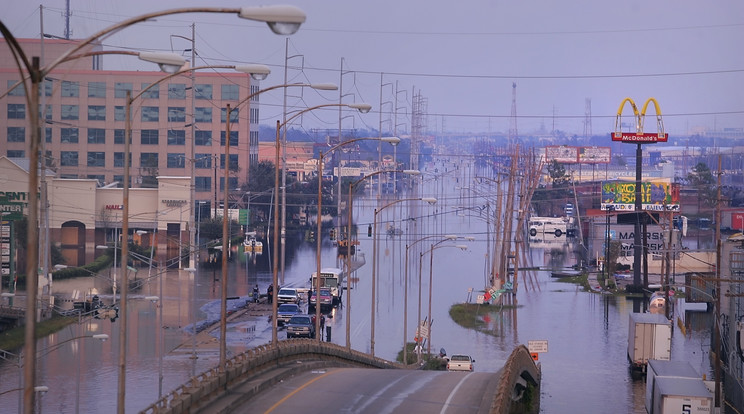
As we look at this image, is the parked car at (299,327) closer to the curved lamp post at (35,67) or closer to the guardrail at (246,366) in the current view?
the guardrail at (246,366)

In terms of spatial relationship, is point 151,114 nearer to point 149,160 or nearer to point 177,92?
point 177,92

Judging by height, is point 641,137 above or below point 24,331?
above

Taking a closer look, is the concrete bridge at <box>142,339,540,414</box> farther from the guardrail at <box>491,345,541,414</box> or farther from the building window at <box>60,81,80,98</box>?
the building window at <box>60,81,80,98</box>

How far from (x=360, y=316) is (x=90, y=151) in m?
46.5

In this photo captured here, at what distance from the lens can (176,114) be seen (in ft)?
354

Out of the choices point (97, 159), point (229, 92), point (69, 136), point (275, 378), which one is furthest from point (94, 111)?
point (275, 378)

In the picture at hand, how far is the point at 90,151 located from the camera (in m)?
107

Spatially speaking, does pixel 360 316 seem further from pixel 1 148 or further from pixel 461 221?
pixel 461 221

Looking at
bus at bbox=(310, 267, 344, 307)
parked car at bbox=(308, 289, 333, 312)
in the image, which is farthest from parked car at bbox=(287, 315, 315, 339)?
bus at bbox=(310, 267, 344, 307)

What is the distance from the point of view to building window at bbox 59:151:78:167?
107 meters

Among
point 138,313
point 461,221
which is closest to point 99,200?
point 138,313

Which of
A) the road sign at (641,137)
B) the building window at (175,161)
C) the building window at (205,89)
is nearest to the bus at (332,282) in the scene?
the road sign at (641,137)

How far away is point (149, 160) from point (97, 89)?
10.1 meters

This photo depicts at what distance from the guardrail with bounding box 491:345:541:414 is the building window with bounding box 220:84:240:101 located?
6754cm
